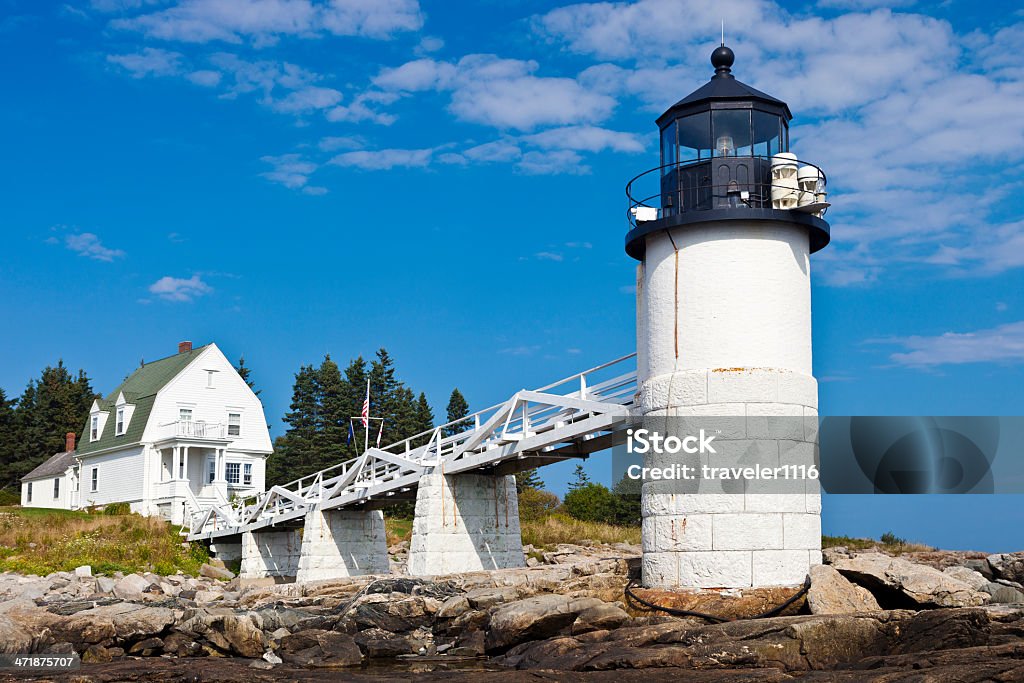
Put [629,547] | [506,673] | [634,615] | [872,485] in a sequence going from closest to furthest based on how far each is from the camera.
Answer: [506,673]
[634,615]
[872,485]
[629,547]

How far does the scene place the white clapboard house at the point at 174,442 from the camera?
146ft

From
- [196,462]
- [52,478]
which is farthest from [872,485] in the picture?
[52,478]

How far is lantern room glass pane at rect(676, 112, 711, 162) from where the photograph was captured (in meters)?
17.9

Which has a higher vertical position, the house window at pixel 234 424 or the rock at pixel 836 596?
the house window at pixel 234 424

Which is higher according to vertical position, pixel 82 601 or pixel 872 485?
pixel 872 485

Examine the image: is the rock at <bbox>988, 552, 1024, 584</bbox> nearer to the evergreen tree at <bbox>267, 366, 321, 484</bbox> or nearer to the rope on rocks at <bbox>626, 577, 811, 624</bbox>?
the rope on rocks at <bbox>626, 577, 811, 624</bbox>

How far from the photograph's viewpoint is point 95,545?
35.0m

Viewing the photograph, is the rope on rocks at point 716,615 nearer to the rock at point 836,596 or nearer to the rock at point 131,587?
the rock at point 836,596

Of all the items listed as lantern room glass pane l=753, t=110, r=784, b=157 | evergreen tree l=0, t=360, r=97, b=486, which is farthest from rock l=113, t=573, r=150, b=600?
evergreen tree l=0, t=360, r=97, b=486

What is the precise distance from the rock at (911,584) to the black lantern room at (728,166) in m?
5.58

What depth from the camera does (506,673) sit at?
1291cm

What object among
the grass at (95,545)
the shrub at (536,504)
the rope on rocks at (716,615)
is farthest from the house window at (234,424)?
the rope on rocks at (716,615)

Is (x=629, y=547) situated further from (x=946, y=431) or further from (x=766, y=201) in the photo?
(x=766, y=201)

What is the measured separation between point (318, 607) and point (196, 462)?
27.0m
